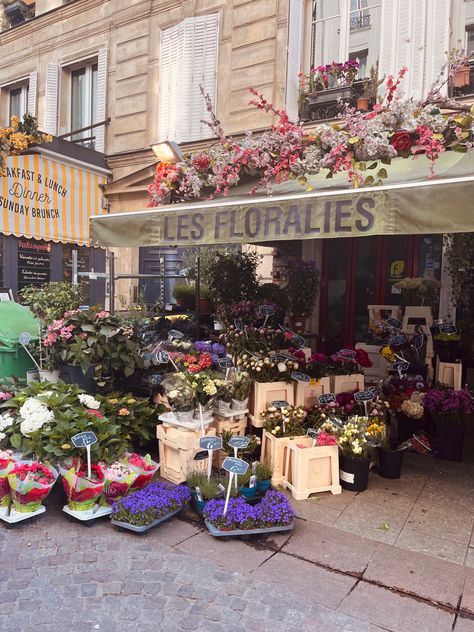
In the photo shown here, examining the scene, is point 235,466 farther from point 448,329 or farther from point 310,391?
point 448,329

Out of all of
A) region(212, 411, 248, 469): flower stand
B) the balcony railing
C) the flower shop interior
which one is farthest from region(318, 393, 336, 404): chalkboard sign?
the balcony railing

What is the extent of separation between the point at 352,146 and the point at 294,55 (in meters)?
5.42

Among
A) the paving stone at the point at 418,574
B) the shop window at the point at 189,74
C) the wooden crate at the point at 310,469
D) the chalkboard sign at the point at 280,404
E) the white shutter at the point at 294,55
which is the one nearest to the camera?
the paving stone at the point at 418,574

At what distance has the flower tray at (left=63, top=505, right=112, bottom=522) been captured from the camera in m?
3.32

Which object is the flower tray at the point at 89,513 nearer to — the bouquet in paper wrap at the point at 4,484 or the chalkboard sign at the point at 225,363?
the bouquet in paper wrap at the point at 4,484

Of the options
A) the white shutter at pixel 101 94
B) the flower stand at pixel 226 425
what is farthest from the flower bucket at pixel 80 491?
the white shutter at pixel 101 94

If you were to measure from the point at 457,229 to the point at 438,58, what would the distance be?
215 inches

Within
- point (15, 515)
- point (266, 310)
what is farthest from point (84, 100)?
point (15, 515)

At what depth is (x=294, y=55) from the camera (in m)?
8.09

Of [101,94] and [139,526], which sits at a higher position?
[101,94]

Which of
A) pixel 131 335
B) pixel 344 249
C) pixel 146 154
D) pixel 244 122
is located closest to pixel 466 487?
pixel 131 335

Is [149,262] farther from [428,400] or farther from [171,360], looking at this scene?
[428,400]

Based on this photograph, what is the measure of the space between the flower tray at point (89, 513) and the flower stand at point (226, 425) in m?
1.10

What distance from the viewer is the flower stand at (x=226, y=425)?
4.20 m
